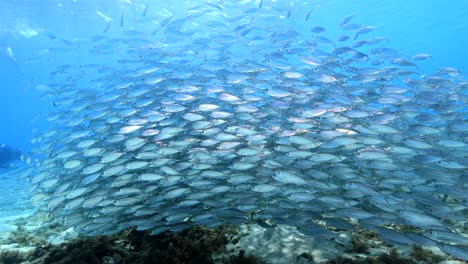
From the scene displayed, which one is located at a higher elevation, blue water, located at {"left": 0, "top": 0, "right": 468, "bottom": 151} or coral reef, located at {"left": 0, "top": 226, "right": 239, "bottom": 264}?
blue water, located at {"left": 0, "top": 0, "right": 468, "bottom": 151}

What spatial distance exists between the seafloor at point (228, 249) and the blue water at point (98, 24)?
708cm

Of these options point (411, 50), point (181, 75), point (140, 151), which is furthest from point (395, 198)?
point (411, 50)

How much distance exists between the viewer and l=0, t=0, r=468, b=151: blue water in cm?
2698

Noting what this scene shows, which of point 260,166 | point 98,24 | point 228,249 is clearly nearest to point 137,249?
point 228,249

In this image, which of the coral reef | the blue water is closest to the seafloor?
the coral reef

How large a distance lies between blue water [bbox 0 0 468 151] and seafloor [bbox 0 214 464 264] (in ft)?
23.2

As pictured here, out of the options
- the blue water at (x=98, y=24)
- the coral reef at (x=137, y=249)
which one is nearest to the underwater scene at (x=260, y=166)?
the coral reef at (x=137, y=249)

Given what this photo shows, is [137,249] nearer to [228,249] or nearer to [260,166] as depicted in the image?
[228,249]

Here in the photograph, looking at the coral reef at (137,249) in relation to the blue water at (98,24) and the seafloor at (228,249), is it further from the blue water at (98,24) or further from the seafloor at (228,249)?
the blue water at (98,24)

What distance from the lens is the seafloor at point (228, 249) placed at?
5.91 metres

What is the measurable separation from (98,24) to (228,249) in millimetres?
32223

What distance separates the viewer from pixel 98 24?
32906 mm

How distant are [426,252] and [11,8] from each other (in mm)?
31240

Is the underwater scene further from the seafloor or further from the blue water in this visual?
the blue water
